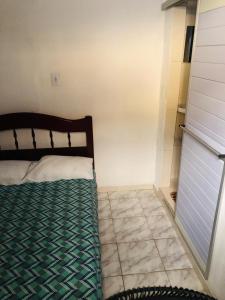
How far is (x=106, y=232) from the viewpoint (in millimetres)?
2174

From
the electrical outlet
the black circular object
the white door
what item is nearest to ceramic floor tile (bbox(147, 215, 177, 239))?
the white door

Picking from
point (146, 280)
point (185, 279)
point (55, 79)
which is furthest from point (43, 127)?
point (185, 279)

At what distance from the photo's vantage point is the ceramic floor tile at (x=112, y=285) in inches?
64.4

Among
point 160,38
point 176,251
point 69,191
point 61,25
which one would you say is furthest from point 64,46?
point 176,251

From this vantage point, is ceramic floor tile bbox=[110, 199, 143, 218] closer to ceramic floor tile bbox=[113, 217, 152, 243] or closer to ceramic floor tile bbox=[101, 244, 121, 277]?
ceramic floor tile bbox=[113, 217, 152, 243]

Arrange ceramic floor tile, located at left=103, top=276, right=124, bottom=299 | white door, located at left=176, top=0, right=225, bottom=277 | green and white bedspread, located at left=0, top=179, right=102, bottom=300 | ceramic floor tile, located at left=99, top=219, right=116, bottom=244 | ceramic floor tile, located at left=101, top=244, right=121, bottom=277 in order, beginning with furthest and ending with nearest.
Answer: ceramic floor tile, located at left=99, top=219, right=116, bottom=244 → ceramic floor tile, located at left=101, top=244, right=121, bottom=277 → ceramic floor tile, located at left=103, top=276, right=124, bottom=299 → white door, located at left=176, top=0, right=225, bottom=277 → green and white bedspread, located at left=0, top=179, right=102, bottom=300

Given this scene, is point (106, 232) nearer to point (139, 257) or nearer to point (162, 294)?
point (139, 257)

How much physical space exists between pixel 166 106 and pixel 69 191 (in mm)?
1227

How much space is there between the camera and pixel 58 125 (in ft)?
7.73

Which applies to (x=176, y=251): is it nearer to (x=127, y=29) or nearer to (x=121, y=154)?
(x=121, y=154)

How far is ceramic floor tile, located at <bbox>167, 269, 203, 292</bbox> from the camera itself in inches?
65.4

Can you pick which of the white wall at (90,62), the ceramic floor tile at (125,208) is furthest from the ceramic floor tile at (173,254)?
the white wall at (90,62)

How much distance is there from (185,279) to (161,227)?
566 mm

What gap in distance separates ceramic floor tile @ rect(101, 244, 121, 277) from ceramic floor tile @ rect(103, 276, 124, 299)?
1.6 inches
